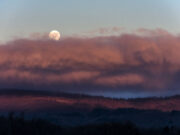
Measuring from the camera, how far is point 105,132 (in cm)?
11594

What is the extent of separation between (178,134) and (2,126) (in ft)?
131

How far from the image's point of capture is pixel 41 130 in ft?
428

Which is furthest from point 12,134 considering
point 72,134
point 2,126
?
point 72,134

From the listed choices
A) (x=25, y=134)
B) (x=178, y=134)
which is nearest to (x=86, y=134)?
(x=25, y=134)

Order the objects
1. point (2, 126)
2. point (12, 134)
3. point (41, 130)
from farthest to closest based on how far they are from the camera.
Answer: point (41, 130), point (2, 126), point (12, 134)

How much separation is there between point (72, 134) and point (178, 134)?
79.6 ft

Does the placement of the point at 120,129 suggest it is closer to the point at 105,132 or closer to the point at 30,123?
the point at 105,132

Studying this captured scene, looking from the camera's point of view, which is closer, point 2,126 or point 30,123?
point 2,126

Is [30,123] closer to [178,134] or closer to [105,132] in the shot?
[105,132]

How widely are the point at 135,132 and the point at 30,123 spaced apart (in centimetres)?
3612

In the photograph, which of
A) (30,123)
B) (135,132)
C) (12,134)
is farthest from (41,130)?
(135,132)

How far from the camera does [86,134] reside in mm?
118250

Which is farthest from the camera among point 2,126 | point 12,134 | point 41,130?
point 41,130

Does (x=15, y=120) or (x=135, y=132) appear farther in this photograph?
(x=15, y=120)
